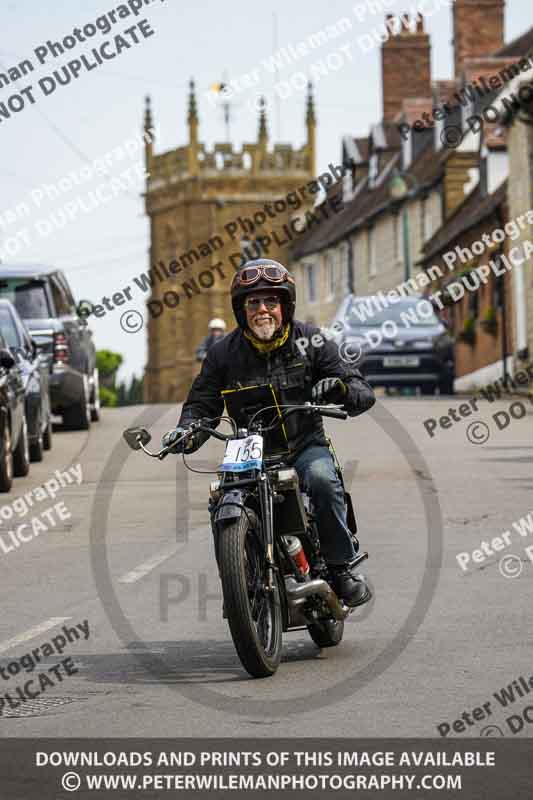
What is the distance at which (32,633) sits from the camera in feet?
30.2

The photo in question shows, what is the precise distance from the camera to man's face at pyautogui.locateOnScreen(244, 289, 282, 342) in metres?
8.03

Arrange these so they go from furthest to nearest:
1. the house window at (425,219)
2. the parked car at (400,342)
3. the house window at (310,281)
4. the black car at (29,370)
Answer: the house window at (310,281) → the house window at (425,219) → the parked car at (400,342) → the black car at (29,370)

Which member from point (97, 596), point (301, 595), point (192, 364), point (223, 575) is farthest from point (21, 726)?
point (192, 364)

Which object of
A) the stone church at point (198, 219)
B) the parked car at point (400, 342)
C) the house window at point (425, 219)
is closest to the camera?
the parked car at point (400, 342)

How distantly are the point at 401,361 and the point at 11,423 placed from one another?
54.4ft

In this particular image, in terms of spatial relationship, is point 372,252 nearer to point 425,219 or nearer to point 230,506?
point 425,219

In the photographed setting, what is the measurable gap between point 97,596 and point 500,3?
52.6 m

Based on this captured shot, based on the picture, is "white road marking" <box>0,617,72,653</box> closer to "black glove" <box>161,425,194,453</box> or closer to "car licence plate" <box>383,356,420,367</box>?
"black glove" <box>161,425,194,453</box>

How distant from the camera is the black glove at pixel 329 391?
7863mm

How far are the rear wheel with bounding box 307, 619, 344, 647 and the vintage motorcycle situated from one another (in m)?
0.11

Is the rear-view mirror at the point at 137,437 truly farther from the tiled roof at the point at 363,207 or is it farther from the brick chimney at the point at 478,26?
the brick chimney at the point at 478,26

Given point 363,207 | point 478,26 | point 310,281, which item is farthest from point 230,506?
point 310,281

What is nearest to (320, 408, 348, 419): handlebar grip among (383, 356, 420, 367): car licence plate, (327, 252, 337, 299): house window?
(383, 356, 420, 367): car licence plate
